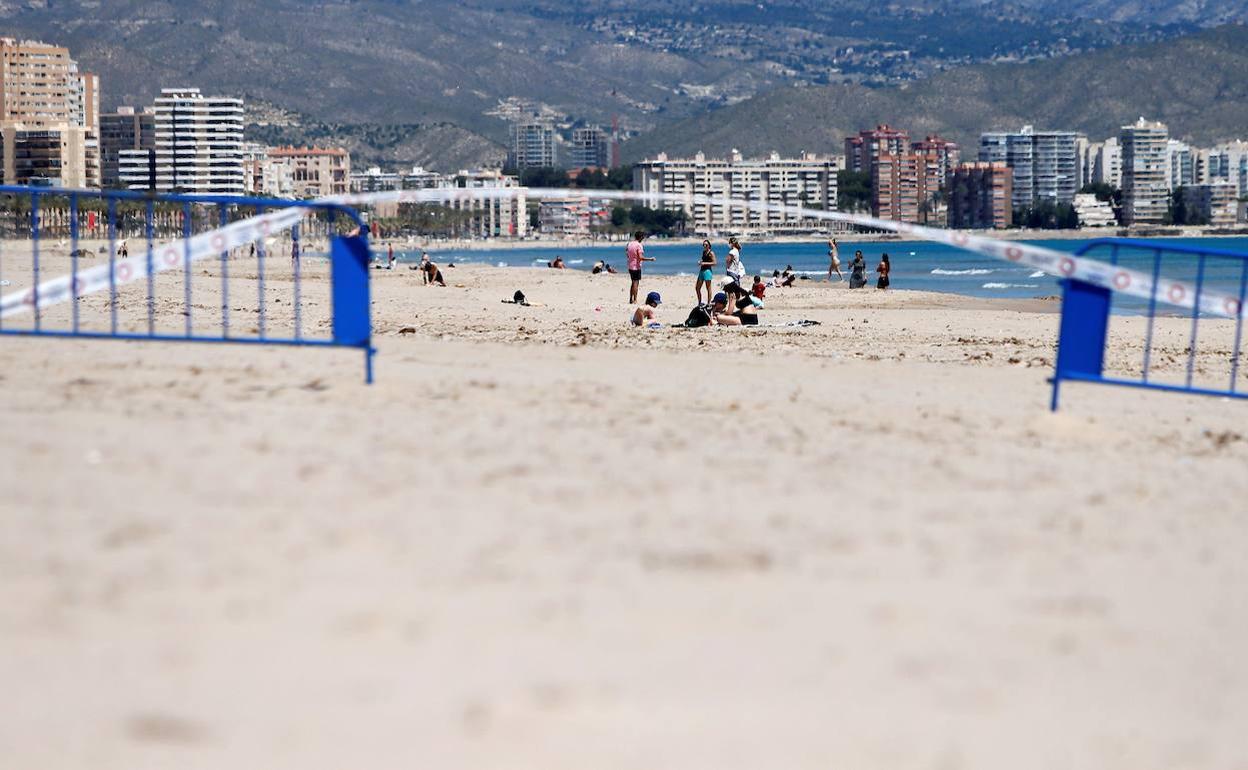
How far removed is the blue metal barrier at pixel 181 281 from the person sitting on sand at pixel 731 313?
13.9 feet

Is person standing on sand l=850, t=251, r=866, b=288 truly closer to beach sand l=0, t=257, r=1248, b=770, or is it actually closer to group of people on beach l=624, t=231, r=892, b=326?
group of people on beach l=624, t=231, r=892, b=326

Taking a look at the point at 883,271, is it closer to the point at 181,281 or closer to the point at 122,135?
the point at 181,281

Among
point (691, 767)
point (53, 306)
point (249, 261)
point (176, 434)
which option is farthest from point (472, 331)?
point (249, 261)

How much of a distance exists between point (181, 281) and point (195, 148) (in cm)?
17118

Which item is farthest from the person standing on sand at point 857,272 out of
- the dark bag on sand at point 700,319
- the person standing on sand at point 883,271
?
the dark bag on sand at point 700,319

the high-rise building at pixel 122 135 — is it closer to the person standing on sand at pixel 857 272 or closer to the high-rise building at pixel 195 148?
the high-rise building at pixel 195 148

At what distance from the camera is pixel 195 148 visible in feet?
627

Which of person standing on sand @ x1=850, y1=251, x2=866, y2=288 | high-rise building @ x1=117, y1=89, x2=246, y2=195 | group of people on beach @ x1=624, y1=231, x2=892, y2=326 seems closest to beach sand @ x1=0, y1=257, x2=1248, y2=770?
group of people on beach @ x1=624, y1=231, x2=892, y2=326

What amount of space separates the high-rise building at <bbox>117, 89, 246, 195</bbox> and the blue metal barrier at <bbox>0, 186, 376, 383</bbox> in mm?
168138

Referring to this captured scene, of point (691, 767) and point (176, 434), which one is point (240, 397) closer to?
point (176, 434)

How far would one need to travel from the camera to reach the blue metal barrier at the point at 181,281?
30.5 ft

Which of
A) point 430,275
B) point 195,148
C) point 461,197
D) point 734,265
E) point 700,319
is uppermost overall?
point 195,148

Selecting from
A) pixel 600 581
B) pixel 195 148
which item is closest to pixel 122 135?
pixel 195 148

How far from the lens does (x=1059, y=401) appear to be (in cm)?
1018
